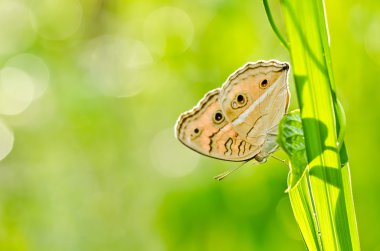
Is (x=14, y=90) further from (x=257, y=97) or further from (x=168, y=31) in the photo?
(x=257, y=97)

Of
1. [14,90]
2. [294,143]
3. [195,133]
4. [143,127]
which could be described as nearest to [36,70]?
[14,90]

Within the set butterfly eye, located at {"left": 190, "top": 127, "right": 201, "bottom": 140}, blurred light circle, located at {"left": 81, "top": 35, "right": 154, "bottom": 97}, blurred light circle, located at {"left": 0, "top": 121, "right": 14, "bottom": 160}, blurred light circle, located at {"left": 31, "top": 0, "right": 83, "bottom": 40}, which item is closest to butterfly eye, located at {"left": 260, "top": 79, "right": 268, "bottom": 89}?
butterfly eye, located at {"left": 190, "top": 127, "right": 201, "bottom": 140}

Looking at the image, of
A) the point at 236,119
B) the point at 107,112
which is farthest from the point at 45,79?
the point at 236,119

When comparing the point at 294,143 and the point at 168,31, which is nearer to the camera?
the point at 294,143

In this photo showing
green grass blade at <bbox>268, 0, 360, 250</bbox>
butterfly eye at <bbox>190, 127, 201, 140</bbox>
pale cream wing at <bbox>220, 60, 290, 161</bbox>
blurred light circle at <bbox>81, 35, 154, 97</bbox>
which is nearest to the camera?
green grass blade at <bbox>268, 0, 360, 250</bbox>

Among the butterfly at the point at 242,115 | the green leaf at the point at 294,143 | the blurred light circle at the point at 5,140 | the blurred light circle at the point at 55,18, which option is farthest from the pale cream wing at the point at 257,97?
the blurred light circle at the point at 55,18

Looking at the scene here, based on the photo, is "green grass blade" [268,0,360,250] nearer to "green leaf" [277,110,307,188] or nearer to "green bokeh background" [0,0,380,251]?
"green leaf" [277,110,307,188]

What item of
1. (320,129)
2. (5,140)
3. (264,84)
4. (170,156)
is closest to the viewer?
(320,129)
